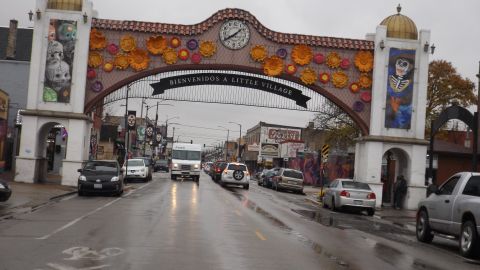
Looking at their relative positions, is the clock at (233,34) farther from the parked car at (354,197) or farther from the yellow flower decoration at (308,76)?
the parked car at (354,197)

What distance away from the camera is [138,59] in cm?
3431

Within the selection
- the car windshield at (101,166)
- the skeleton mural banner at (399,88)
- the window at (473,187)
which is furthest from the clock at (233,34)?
the window at (473,187)

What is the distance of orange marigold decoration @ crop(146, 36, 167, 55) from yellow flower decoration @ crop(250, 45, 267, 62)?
4768mm

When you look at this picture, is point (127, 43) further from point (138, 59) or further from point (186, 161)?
point (186, 161)

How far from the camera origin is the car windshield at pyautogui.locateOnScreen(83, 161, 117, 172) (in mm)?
27938

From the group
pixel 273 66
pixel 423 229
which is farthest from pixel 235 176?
pixel 423 229

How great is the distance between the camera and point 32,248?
11555 mm

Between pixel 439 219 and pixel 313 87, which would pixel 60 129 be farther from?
pixel 439 219

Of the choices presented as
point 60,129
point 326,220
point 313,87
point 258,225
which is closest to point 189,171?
point 60,129

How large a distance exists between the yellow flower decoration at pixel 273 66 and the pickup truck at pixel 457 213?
18.7 m

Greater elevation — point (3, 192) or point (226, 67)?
point (226, 67)

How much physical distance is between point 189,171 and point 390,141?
61.0 ft

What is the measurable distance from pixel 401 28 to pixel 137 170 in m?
20.1

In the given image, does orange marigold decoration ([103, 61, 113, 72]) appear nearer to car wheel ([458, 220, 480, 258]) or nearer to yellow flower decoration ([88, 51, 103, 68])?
yellow flower decoration ([88, 51, 103, 68])
